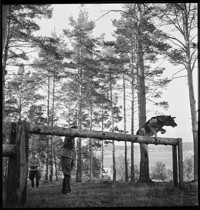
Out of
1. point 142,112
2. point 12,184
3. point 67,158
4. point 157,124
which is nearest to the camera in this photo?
point 12,184

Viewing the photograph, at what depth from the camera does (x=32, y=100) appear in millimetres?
27094

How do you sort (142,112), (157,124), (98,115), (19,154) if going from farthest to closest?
(98,115), (142,112), (157,124), (19,154)

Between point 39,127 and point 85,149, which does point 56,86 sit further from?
point 39,127

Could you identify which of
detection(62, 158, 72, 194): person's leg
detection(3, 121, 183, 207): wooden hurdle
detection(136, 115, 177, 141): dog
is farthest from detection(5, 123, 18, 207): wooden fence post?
detection(136, 115, 177, 141): dog

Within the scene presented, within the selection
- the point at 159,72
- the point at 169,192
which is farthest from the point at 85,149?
the point at 169,192

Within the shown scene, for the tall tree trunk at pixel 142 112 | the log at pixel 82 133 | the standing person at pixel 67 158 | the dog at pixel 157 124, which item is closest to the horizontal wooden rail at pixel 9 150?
the log at pixel 82 133

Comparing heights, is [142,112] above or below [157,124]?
above

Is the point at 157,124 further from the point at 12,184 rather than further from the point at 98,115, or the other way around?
the point at 98,115

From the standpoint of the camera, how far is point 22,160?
432 cm

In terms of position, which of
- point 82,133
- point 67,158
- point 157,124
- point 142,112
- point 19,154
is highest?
point 142,112

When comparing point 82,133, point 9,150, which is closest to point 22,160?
point 9,150

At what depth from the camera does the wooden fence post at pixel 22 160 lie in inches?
163

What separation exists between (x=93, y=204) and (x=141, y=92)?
727cm

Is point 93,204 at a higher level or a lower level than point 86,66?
lower
